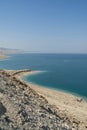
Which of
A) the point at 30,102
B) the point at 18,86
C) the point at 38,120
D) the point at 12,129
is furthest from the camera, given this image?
the point at 18,86

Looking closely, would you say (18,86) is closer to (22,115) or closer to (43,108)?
(43,108)

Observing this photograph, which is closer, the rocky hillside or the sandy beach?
the rocky hillside

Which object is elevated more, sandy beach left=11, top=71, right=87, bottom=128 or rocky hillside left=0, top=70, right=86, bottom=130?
rocky hillside left=0, top=70, right=86, bottom=130

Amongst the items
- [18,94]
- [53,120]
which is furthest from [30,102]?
[53,120]

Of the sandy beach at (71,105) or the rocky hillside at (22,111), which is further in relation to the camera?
the sandy beach at (71,105)

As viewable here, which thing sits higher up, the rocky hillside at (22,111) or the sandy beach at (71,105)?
the rocky hillside at (22,111)

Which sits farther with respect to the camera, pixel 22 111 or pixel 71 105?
pixel 71 105

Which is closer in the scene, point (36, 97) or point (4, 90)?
point (4, 90)

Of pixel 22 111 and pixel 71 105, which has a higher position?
pixel 22 111
